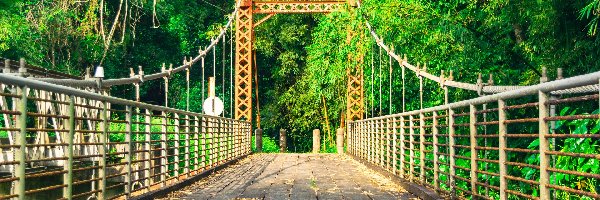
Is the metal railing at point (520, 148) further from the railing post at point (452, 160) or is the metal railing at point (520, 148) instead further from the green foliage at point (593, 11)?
the green foliage at point (593, 11)

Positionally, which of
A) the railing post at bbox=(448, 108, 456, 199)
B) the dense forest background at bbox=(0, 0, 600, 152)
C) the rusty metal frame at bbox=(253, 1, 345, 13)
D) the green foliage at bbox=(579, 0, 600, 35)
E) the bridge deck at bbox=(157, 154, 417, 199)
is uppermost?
the rusty metal frame at bbox=(253, 1, 345, 13)

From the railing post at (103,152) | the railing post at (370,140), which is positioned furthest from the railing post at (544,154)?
the railing post at (370,140)

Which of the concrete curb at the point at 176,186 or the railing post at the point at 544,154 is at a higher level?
the railing post at the point at 544,154

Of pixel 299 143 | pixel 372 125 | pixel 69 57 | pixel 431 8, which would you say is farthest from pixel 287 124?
pixel 372 125

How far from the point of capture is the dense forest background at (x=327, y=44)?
37.8 ft

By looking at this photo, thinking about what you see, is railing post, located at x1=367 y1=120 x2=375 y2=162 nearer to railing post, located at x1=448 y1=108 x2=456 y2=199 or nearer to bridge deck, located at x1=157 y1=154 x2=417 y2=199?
bridge deck, located at x1=157 y1=154 x2=417 y2=199

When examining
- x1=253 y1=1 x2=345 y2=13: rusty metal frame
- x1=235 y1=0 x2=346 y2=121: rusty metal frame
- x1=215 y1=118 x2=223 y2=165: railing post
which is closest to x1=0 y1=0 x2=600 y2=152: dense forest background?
x1=253 y1=1 x2=345 y2=13: rusty metal frame

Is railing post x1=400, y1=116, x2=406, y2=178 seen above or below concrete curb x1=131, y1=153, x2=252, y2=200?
above

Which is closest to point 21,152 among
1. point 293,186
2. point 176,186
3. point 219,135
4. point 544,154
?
point 544,154

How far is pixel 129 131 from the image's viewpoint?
6.87 meters

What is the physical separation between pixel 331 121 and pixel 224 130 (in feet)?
70.7

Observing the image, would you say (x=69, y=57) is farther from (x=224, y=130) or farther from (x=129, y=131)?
(x=129, y=131)

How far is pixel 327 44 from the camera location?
21.8 m

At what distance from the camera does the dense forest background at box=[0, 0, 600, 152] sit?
1153 cm
